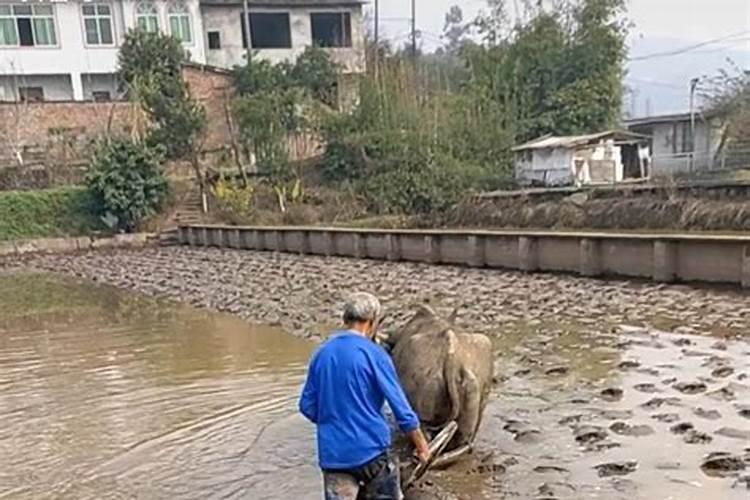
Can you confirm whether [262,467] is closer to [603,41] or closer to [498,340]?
[498,340]

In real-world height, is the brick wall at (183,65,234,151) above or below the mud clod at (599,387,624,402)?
above

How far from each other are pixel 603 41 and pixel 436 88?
8.18 meters

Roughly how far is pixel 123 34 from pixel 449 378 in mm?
37706

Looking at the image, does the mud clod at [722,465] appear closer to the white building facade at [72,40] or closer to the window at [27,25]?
the white building facade at [72,40]

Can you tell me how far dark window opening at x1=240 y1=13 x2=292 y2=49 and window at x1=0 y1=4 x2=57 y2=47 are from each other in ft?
29.3

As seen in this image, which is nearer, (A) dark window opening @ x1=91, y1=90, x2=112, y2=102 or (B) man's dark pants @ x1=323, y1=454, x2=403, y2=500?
(B) man's dark pants @ x1=323, y1=454, x2=403, y2=500

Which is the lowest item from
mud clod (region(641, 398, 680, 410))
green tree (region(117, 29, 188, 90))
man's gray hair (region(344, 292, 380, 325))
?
mud clod (region(641, 398, 680, 410))

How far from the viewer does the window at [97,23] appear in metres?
40.4

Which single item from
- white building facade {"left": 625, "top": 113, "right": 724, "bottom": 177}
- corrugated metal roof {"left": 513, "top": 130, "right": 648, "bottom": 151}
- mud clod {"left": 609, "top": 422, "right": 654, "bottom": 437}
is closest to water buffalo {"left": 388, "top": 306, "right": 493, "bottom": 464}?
mud clod {"left": 609, "top": 422, "right": 654, "bottom": 437}

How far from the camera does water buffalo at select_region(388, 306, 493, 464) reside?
20.8 ft

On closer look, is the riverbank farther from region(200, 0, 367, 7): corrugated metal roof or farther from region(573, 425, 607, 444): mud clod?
region(200, 0, 367, 7): corrugated metal roof

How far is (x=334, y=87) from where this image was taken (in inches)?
1582

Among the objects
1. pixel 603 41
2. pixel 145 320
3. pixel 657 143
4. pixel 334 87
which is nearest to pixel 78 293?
pixel 145 320

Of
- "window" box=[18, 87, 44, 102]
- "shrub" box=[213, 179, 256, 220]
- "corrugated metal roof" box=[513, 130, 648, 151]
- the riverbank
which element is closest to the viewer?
the riverbank
